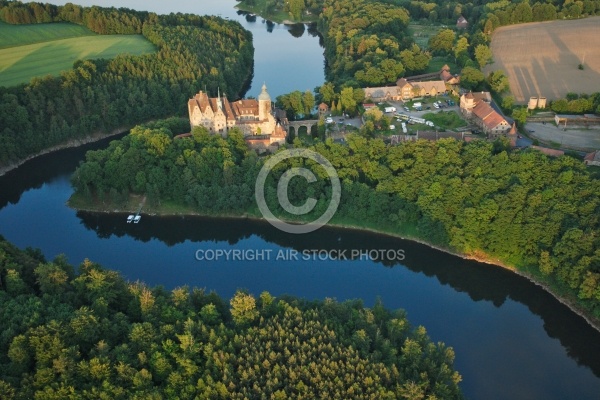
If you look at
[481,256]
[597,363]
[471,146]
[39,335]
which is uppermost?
[471,146]

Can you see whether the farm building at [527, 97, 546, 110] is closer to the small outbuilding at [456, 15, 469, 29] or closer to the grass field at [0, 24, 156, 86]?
the small outbuilding at [456, 15, 469, 29]

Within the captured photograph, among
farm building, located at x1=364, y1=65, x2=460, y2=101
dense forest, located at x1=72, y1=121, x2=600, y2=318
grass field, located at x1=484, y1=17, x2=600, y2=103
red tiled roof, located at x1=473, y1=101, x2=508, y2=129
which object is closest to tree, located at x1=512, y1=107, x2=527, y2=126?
red tiled roof, located at x1=473, y1=101, x2=508, y2=129

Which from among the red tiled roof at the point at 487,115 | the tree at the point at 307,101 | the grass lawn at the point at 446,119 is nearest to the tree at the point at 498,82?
the grass lawn at the point at 446,119

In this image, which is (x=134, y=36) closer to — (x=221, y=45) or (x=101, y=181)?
(x=221, y=45)

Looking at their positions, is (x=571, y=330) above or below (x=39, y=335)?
below

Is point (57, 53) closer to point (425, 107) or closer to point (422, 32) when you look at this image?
point (425, 107)

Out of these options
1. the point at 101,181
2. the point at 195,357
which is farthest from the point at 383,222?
the point at 101,181
